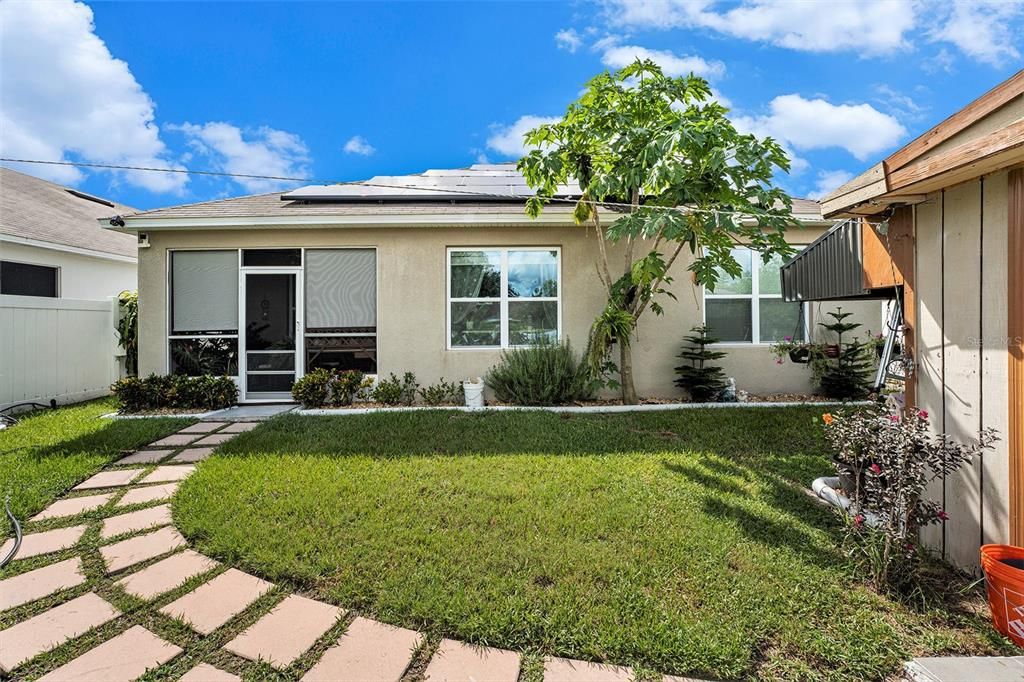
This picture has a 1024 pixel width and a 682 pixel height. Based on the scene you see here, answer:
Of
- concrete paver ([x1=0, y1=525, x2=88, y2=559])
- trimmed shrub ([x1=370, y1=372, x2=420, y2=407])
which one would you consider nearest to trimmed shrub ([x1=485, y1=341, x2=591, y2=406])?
trimmed shrub ([x1=370, y1=372, x2=420, y2=407])

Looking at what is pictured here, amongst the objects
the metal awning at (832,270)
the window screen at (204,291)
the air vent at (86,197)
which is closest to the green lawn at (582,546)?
the metal awning at (832,270)

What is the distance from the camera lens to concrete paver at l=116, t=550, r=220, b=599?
2.53 meters

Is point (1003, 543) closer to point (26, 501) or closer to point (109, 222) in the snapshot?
point (26, 501)

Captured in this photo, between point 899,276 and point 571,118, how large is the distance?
428cm

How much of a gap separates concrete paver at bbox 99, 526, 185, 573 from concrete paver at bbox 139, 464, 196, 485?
1152mm

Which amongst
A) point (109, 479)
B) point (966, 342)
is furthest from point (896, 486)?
point (109, 479)

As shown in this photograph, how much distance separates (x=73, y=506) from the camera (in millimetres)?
3625

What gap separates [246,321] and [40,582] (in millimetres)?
5777

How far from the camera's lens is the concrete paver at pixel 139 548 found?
2840 mm

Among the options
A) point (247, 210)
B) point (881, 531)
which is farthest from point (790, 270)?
point (247, 210)

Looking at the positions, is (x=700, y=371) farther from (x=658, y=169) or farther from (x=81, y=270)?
(x=81, y=270)

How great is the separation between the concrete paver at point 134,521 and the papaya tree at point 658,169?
208 inches

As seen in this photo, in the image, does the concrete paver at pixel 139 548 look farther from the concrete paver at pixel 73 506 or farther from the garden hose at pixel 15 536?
the concrete paver at pixel 73 506

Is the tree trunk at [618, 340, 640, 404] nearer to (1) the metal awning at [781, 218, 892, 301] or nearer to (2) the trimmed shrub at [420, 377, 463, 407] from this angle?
(2) the trimmed shrub at [420, 377, 463, 407]
